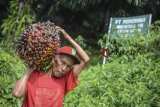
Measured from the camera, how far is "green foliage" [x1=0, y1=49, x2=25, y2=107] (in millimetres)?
5223

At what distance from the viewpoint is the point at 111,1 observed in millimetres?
12258

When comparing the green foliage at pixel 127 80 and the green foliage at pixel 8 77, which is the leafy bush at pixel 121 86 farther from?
the green foliage at pixel 8 77

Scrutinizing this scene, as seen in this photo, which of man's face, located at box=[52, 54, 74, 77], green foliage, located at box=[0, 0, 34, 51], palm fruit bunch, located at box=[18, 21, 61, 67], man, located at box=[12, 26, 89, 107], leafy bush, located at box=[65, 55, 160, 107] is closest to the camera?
palm fruit bunch, located at box=[18, 21, 61, 67]

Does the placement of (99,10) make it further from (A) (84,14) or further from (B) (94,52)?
(B) (94,52)

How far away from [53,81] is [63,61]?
160 mm

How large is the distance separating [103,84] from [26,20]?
19.7ft

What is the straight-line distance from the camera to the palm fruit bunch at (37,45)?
2797mm

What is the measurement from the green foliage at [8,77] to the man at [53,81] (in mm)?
2129

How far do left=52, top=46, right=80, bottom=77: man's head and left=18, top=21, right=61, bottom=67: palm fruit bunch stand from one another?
0.71 ft

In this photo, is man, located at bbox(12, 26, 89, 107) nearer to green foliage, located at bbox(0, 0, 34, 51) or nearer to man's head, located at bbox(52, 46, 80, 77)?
man's head, located at bbox(52, 46, 80, 77)

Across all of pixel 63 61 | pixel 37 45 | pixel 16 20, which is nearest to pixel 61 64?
pixel 63 61

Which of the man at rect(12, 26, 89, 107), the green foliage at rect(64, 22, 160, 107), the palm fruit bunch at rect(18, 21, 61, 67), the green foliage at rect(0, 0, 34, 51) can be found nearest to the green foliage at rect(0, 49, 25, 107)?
the green foliage at rect(64, 22, 160, 107)

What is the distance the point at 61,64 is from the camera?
10.2 feet

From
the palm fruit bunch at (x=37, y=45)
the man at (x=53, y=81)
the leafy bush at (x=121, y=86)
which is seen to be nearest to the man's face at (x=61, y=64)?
the man at (x=53, y=81)
